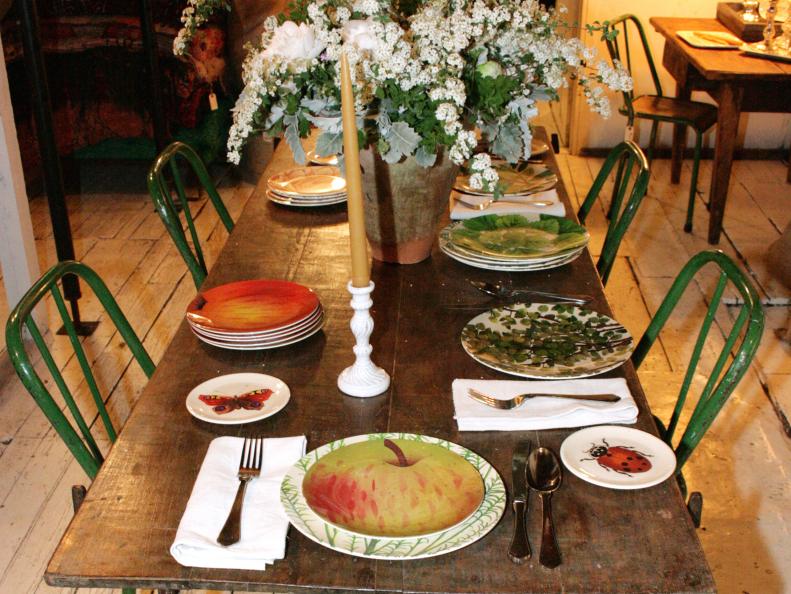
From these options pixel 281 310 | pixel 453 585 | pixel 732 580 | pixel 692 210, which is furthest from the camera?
pixel 692 210

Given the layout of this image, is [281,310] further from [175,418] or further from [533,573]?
[533,573]

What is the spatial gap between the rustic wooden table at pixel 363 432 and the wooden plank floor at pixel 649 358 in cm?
87

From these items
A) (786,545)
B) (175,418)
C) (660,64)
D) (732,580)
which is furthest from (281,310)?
(660,64)

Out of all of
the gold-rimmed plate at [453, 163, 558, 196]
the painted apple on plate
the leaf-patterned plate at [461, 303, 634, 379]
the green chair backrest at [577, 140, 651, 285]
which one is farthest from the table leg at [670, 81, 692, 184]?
the painted apple on plate

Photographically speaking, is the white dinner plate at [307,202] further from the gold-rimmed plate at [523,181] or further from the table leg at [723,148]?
the table leg at [723,148]

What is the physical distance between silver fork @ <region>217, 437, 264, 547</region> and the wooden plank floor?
1051 millimetres

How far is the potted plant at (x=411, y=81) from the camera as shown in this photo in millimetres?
1533

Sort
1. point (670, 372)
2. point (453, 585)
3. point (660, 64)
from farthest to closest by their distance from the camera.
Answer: point (660, 64)
point (670, 372)
point (453, 585)

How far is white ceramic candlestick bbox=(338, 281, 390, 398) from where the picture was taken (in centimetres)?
141

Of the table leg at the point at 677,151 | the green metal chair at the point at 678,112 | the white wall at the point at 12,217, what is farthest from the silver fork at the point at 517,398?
the table leg at the point at 677,151

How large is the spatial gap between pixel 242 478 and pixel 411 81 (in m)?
0.70

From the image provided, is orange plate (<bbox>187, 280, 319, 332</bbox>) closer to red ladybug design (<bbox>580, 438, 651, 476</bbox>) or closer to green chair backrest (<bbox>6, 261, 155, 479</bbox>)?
green chair backrest (<bbox>6, 261, 155, 479</bbox>)

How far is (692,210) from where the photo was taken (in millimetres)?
3967

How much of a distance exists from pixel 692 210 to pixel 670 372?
1272 mm
